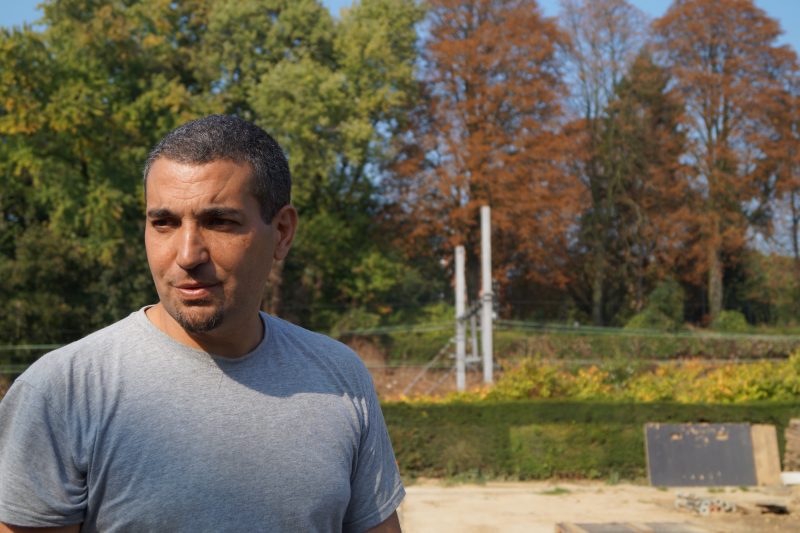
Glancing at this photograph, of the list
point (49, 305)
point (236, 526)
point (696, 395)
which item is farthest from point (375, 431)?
point (49, 305)

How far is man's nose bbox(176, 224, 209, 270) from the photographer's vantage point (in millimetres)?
1785

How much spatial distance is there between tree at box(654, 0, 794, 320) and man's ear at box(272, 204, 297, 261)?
3407 centimetres

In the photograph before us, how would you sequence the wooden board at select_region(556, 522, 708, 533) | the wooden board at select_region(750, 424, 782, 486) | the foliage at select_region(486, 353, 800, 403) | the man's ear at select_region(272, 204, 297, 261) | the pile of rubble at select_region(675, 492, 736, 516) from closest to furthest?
the man's ear at select_region(272, 204, 297, 261), the wooden board at select_region(556, 522, 708, 533), the pile of rubble at select_region(675, 492, 736, 516), the wooden board at select_region(750, 424, 782, 486), the foliage at select_region(486, 353, 800, 403)

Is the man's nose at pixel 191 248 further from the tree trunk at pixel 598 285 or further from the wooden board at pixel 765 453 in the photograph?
the tree trunk at pixel 598 285

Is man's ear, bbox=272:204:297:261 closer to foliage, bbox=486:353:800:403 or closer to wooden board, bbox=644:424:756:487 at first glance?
wooden board, bbox=644:424:756:487

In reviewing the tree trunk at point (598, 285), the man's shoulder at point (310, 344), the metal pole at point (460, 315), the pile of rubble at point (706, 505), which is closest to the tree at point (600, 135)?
the tree trunk at point (598, 285)

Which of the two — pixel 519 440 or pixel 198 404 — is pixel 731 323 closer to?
pixel 519 440

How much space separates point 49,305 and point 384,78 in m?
13.0

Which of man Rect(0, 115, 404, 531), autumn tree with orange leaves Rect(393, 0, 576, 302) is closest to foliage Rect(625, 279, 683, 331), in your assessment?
autumn tree with orange leaves Rect(393, 0, 576, 302)

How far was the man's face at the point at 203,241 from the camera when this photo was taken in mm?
1798

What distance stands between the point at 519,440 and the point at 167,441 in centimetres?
1396

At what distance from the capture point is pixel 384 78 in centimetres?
3114

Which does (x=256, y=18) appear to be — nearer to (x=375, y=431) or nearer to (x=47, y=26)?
(x=47, y=26)

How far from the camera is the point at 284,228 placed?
2.03 m
